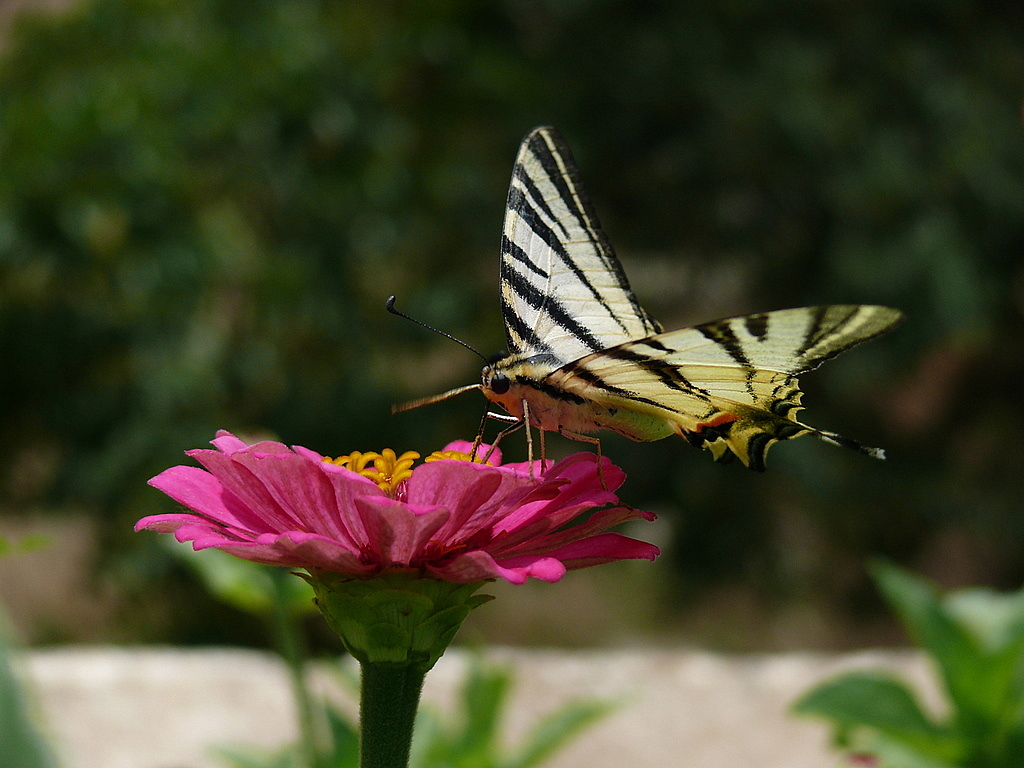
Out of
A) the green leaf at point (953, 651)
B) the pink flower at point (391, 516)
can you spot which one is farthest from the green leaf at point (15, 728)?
the green leaf at point (953, 651)

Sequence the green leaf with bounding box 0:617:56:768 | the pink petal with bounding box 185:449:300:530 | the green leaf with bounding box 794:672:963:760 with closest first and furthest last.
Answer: the green leaf with bounding box 0:617:56:768, the pink petal with bounding box 185:449:300:530, the green leaf with bounding box 794:672:963:760

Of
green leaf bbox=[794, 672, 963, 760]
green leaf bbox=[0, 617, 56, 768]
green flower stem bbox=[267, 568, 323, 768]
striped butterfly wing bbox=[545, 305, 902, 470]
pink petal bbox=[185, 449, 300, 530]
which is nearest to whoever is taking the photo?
green leaf bbox=[0, 617, 56, 768]

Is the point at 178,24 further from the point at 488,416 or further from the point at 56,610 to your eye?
the point at 488,416

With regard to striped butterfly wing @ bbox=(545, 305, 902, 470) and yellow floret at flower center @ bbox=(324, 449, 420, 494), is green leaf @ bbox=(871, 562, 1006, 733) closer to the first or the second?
striped butterfly wing @ bbox=(545, 305, 902, 470)

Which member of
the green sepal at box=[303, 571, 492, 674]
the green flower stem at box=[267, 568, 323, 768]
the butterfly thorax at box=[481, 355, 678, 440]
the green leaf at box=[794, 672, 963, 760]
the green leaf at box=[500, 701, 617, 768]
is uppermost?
the butterfly thorax at box=[481, 355, 678, 440]

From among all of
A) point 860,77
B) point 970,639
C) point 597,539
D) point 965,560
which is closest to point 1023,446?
point 965,560

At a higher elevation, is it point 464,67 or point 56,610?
point 464,67

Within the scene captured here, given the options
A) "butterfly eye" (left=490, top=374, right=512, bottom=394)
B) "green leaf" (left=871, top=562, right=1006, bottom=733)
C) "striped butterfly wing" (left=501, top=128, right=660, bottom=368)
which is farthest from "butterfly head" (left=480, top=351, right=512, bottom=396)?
"green leaf" (left=871, top=562, right=1006, bottom=733)
